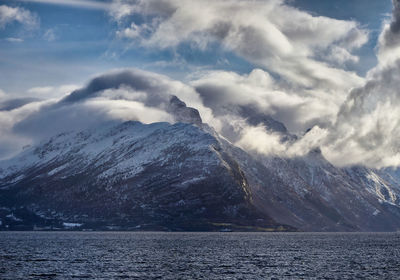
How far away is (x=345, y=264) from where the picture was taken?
628ft

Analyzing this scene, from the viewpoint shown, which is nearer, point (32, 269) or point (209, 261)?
point (32, 269)

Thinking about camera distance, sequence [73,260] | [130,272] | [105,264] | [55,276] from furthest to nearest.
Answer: [73,260], [105,264], [130,272], [55,276]

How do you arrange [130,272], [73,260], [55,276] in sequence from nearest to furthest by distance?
[55,276], [130,272], [73,260]

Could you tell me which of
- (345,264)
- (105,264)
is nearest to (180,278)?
(105,264)

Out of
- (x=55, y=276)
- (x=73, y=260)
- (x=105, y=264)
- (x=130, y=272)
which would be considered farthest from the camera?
(x=73, y=260)

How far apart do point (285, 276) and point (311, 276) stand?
24.2 ft

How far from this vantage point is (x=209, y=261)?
651ft

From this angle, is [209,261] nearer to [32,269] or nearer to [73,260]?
[73,260]

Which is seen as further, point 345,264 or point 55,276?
point 345,264

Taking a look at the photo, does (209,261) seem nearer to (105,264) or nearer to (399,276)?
(105,264)

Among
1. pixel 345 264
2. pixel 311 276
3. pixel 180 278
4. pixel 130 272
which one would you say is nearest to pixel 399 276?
pixel 311 276

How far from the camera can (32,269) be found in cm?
16275

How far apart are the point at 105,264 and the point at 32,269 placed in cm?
2652

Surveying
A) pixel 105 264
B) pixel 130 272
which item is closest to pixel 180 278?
pixel 130 272
